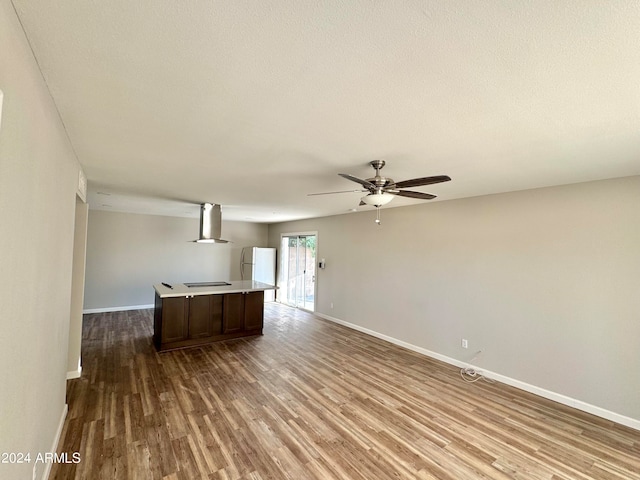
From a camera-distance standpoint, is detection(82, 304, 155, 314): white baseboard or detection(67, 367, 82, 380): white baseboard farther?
detection(82, 304, 155, 314): white baseboard

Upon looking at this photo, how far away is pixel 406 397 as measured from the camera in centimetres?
308

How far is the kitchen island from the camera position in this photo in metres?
4.31

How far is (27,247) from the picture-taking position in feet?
4.19

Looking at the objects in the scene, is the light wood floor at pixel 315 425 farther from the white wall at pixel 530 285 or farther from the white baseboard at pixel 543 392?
the white wall at pixel 530 285

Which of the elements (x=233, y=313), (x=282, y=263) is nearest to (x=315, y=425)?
(x=233, y=313)

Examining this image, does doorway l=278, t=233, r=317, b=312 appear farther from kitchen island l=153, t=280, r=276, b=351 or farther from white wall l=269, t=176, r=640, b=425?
white wall l=269, t=176, r=640, b=425

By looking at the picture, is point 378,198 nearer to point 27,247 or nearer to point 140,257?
point 27,247

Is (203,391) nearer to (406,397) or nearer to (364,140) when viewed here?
(406,397)

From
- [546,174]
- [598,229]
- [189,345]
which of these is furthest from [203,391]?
[598,229]

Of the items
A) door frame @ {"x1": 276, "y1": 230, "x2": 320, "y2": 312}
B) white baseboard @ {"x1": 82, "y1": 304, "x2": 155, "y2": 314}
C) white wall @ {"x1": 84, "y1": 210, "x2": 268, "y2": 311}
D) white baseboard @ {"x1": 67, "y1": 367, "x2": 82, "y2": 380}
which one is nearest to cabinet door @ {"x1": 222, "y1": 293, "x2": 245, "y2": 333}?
door frame @ {"x1": 276, "y1": 230, "x2": 320, "y2": 312}

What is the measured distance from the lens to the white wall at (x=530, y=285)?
281 cm

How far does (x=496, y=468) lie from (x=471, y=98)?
2.63 metres

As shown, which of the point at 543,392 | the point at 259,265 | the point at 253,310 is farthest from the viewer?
the point at 259,265

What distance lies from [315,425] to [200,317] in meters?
2.88
